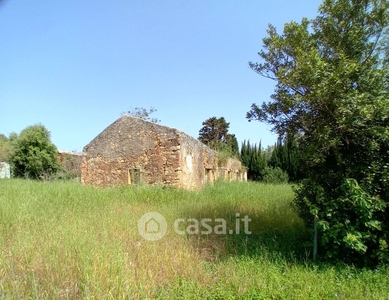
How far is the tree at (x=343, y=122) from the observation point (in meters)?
3.38

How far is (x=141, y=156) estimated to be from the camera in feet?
38.1

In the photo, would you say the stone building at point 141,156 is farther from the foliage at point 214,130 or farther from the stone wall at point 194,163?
the foliage at point 214,130

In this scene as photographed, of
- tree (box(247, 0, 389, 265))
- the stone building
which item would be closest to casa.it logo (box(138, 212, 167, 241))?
tree (box(247, 0, 389, 265))

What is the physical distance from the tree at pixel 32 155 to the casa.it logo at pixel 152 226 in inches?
650

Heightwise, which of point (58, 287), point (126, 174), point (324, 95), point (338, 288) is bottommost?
point (338, 288)

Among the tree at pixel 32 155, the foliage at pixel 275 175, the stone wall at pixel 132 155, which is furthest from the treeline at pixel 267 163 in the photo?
the tree at pixel 32 155

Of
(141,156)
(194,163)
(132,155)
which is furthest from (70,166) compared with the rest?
(194,163)

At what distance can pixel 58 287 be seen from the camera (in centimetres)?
267

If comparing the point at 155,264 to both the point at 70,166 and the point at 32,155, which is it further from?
the point at 70,166

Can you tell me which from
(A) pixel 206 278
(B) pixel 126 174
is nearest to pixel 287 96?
(A) pixel 206 278

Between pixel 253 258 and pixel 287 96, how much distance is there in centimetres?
277

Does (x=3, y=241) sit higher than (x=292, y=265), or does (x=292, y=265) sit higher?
(x=3, y=241)

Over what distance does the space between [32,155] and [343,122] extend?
71.4 feet

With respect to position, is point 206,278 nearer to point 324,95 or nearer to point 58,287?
point 58,287
